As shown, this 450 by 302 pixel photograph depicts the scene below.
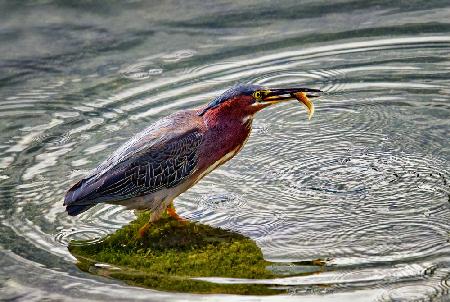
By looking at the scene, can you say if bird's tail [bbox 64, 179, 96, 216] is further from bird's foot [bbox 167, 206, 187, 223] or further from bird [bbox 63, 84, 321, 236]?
bird's foot [bbox 167, 206, 187, 223]

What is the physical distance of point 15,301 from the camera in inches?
297

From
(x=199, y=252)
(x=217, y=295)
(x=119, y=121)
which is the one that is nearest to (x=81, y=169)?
(x=119, y=121)

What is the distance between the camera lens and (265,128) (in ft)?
33.6

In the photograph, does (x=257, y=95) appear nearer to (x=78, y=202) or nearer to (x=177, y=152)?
(x=177, y=152)

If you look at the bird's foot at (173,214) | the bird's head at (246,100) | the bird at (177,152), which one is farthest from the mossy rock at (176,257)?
the bird's head at (246,100)

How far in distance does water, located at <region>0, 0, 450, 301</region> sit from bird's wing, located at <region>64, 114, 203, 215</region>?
1.27ft

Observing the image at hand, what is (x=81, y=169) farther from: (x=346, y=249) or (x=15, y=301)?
(x=346, y=249)

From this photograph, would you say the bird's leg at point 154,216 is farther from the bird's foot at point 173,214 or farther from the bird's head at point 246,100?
the bird's head at point 246,100

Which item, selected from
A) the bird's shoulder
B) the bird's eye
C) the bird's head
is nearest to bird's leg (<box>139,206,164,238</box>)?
the bird's shoulder

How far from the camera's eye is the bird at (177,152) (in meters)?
8.42

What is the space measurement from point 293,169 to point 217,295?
225cm

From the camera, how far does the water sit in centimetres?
778

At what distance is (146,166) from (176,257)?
86cm

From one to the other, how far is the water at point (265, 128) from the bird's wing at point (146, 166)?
1.27 feet
